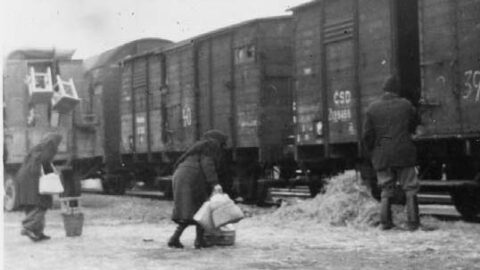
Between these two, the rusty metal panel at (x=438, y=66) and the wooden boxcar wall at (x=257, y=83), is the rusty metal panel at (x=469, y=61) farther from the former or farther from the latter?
the wooden boxcar wall at (x=257, y=83)

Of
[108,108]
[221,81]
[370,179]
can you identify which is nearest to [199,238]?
[370,179]

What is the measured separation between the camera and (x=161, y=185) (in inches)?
714

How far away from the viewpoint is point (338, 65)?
1192 cm

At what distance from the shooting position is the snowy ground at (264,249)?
7.10m

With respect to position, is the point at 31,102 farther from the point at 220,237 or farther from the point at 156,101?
the point at 220,237

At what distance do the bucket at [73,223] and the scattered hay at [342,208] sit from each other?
290 cm

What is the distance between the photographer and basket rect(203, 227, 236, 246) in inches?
340

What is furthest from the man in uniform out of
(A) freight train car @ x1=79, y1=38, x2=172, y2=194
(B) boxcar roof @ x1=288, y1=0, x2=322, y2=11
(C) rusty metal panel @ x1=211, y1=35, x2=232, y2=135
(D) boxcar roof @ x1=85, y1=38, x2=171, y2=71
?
(D) boxcar roof @ x1=85, y1=38, x2=171, y2=71

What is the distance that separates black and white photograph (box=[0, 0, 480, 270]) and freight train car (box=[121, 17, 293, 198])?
0.04 metres

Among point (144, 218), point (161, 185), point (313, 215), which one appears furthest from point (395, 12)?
point (161, 185)

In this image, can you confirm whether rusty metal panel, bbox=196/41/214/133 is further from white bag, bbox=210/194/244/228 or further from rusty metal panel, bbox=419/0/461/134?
white bag, bbox=210/194/244/228

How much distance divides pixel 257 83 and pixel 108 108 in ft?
25.2

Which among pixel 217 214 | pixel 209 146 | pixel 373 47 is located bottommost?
pixel 217 214

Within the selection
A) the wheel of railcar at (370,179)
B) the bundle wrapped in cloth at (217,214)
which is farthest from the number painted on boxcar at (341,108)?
the bundle wrapped in cloth at (217,214)
